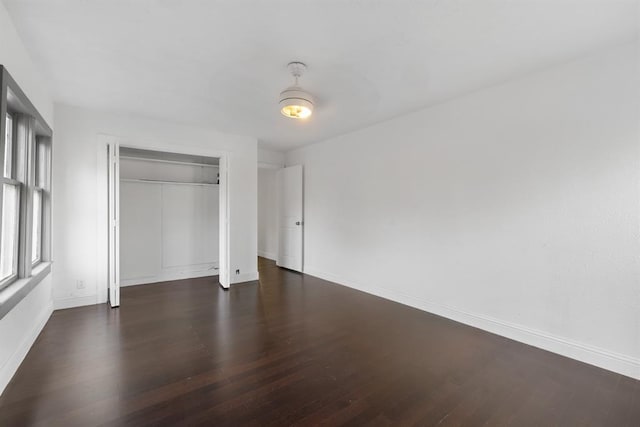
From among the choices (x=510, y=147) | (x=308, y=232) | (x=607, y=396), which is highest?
(x=510, y=147)

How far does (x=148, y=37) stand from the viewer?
2148 mm

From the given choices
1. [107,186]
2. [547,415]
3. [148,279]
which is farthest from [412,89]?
[148,279]

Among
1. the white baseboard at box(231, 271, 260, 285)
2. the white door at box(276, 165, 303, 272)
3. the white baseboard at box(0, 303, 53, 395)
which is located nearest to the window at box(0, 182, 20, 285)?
the white baseboard at box(0, 303, 53, 395)

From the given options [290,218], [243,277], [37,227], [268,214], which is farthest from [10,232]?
[268,214]

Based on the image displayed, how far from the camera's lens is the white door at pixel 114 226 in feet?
11.8

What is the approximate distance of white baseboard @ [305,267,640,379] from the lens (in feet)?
7.42

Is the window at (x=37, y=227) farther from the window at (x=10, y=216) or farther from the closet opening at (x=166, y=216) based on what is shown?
the closet opening at (x=166, y=216)

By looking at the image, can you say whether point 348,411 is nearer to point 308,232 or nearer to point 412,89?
point 412,89

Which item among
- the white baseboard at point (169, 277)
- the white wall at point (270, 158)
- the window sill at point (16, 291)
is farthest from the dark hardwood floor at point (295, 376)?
the white wall at point (270, 158)

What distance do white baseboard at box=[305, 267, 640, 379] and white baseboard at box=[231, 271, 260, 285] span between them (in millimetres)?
2440

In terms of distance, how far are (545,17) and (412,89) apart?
124 centimetres

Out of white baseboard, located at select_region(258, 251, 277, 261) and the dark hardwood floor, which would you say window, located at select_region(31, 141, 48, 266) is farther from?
white baseboard, located at select_region(258, 251, 277, 261)

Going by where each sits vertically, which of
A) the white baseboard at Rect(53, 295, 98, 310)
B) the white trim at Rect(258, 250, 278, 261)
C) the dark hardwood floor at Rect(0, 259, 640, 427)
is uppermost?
the white trim at Rect(258, 250, 278, 261)

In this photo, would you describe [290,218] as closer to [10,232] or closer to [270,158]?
[270,158]
